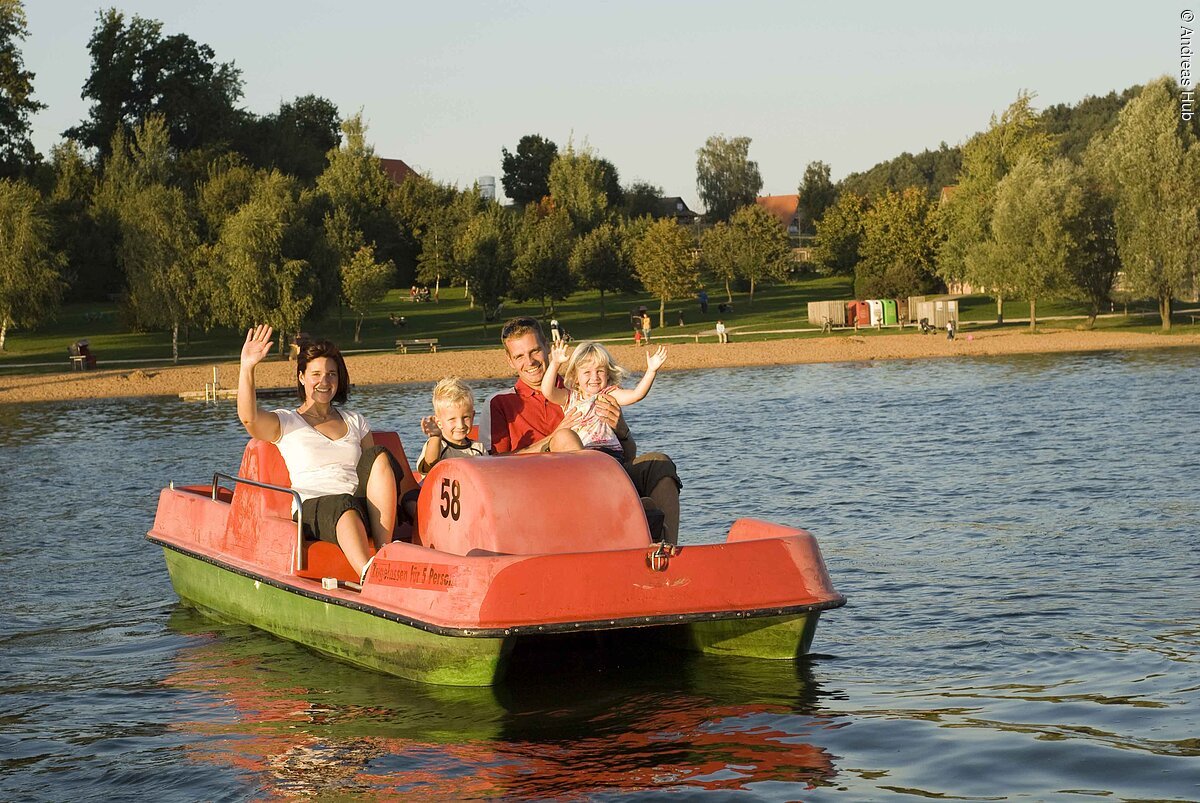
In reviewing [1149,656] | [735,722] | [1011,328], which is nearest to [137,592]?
[735,722]

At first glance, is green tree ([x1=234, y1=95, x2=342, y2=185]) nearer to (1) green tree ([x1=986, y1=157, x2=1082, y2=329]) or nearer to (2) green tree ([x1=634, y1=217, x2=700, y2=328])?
(2) green tree ([x1=634, y1=217, x2=700, y2=328])

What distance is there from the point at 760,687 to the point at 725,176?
12727 centimetres

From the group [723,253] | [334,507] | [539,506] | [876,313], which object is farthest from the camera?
[723,253]

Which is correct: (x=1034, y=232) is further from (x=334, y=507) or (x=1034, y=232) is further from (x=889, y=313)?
(x=334, y=507)

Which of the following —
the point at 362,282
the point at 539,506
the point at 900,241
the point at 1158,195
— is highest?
the point at 1158,195

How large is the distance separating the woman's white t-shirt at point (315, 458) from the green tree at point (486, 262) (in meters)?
49.9

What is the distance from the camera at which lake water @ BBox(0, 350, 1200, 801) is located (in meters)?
8.02

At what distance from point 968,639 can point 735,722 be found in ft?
8.71

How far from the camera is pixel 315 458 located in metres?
10.3

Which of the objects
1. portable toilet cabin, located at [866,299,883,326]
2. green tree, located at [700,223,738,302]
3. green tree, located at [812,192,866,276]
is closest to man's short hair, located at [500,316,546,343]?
portable toilet cabin, located at [866,299,883,326]

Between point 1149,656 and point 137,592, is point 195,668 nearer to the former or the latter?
point 137,592

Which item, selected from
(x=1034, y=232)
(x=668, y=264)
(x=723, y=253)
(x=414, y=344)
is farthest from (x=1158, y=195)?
(x=414, y=344)

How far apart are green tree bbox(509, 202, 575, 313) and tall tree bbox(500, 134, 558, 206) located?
4448 centimetres

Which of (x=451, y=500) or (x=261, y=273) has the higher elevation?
(x=261, y=273)
